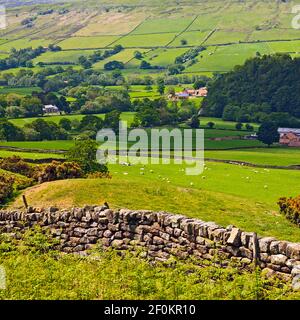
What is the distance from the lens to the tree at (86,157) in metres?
53.8

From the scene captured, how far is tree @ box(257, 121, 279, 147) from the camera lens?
122725mm

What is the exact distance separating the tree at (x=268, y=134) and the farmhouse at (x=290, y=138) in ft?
6.72

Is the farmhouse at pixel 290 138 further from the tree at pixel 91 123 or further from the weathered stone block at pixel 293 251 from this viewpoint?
the weathered stone block at pixel 293 251

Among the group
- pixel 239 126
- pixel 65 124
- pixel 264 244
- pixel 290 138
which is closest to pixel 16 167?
pixel 264 244

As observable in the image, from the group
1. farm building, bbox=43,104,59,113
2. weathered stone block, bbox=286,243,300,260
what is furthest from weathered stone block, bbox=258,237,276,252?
farm building, bbox=43,104,59,113

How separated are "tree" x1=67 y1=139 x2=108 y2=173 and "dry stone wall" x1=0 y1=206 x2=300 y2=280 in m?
30.8

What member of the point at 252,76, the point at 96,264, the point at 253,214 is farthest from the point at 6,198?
the point at 252,76

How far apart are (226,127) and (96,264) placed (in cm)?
12520

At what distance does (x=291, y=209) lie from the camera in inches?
1291

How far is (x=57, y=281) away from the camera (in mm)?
Answer: 16141

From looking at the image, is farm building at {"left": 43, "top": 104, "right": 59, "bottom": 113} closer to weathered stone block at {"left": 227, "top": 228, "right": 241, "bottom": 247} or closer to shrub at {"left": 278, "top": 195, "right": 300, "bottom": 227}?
shrub at {"left": 278, "top": 195, "right": 300, "bottom": 227}

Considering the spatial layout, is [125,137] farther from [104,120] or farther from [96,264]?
[96,264]

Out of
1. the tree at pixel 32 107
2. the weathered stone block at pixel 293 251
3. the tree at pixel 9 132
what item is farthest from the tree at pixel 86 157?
the tree at pixel 32 107

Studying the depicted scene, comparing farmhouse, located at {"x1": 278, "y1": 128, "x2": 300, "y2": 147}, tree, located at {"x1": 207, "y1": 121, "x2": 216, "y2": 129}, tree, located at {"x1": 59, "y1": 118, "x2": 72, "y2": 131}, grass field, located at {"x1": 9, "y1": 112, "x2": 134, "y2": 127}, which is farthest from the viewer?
tree, located at {"x1": 207, "y1": 121, "x2": 216, "y2": 129}
